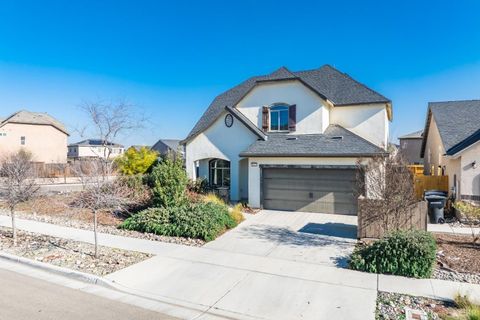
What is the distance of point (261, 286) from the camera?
21.6 feet

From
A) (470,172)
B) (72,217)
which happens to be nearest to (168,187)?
(72,217)

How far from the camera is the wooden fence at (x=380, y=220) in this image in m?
9.63

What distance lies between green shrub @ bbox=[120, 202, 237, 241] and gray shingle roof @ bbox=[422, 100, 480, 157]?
11.1 m

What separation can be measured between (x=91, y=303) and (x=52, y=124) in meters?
48.3

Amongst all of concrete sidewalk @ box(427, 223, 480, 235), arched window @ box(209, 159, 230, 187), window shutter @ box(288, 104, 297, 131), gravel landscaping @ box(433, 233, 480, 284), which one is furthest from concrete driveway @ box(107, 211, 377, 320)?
arched window @ box(209, 159, 230, 187)

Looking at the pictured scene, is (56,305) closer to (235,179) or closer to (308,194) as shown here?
(308,194)

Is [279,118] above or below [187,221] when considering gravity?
above

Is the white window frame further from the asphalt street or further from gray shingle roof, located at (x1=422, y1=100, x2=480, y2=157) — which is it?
the asphalt street

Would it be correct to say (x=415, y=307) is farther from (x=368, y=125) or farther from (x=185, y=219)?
(x=368, y=125)

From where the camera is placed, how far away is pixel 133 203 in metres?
14.4

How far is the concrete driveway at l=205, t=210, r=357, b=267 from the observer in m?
8.84

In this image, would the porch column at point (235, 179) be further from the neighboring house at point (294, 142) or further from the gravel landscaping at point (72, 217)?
the gravel landscaping at point (72, 217)

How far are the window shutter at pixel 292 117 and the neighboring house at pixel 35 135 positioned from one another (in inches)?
1590

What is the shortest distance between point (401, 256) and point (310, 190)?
795 centimetres
